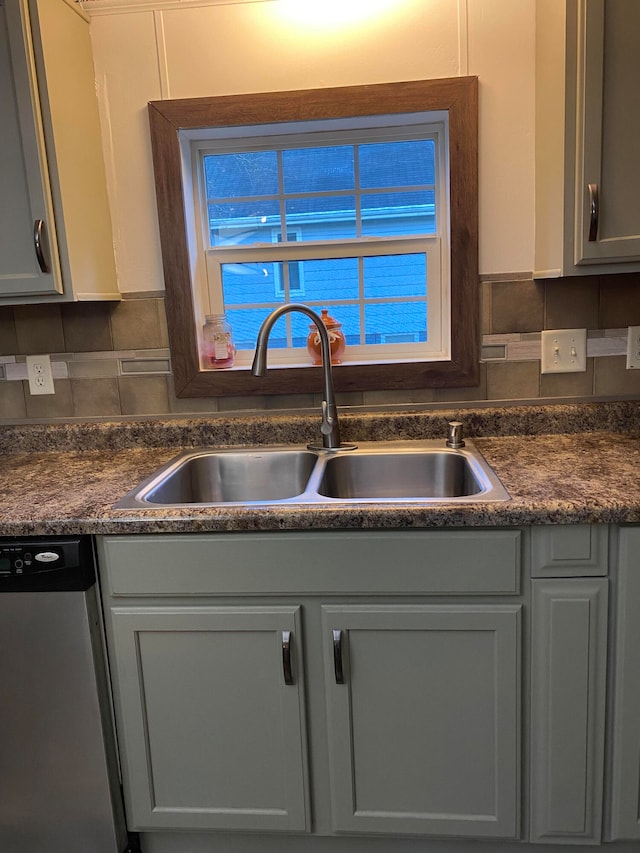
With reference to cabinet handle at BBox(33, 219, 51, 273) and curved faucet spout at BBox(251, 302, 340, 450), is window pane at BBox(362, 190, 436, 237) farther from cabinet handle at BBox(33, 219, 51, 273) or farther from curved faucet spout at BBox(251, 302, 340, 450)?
cabinet handle at BBox(33, 219, 51, 273)

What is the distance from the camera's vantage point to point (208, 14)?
5.63ft

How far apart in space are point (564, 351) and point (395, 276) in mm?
545

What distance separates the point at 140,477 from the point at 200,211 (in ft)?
2.80

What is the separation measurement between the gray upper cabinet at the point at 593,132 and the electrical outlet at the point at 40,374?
1486 mm

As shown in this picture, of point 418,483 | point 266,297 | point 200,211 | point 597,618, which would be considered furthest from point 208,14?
point 597,618

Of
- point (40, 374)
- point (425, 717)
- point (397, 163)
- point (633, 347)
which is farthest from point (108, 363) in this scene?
point (633, 347)

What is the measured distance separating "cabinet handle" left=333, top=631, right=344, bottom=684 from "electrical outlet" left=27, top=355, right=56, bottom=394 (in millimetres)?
1190

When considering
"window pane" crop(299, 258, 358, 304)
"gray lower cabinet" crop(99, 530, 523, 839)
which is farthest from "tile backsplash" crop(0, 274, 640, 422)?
"gray lower cabinet" crop(99, 530, 523, 839)

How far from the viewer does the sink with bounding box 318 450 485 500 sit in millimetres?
1717

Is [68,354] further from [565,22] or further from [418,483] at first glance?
[565,22]

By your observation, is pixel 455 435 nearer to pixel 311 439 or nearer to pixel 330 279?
pixel 311 439

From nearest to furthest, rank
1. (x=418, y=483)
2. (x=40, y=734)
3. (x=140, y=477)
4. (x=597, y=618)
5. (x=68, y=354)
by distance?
(x=597, y=618) < (x=40, y=734) < (x=140, y=477) < (x=418, y=483) < (x=68, y=354)

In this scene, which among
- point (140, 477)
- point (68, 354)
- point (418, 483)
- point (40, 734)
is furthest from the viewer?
point (68, 354)

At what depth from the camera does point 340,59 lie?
171 centimetres
